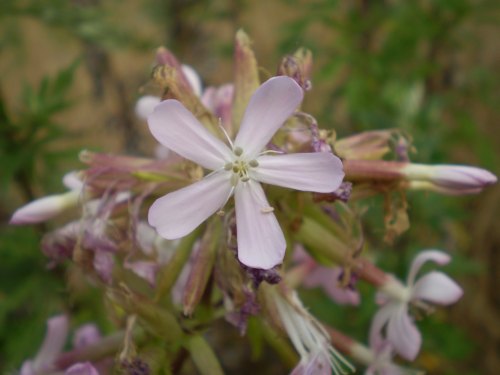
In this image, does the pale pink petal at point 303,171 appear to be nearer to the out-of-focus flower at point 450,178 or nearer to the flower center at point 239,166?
the flower center at point 239,166

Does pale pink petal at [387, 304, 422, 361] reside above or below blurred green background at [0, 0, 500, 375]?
below

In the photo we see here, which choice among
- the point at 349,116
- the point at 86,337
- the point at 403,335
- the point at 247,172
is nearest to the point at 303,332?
the point at 403,335

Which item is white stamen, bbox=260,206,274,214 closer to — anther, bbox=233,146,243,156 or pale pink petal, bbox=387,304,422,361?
anther, bbox=233,146,243,156

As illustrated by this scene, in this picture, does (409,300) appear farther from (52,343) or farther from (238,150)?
(52,343)

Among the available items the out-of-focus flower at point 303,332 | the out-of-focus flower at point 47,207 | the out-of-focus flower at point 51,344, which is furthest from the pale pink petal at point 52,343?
the out-of-focus flower at point 303,332

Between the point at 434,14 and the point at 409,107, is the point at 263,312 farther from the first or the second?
the point at 434,14

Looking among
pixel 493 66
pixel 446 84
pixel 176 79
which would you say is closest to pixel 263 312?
pixel 176 79

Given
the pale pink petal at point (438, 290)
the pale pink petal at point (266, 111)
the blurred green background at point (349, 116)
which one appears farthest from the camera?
the blurred green background at point (349, 116)

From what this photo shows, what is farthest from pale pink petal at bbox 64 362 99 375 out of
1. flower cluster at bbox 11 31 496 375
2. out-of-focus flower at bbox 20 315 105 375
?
out-of-focus flower at bbox 20 315 105 375

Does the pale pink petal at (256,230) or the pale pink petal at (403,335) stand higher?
the pale pink petal at (256,230)
